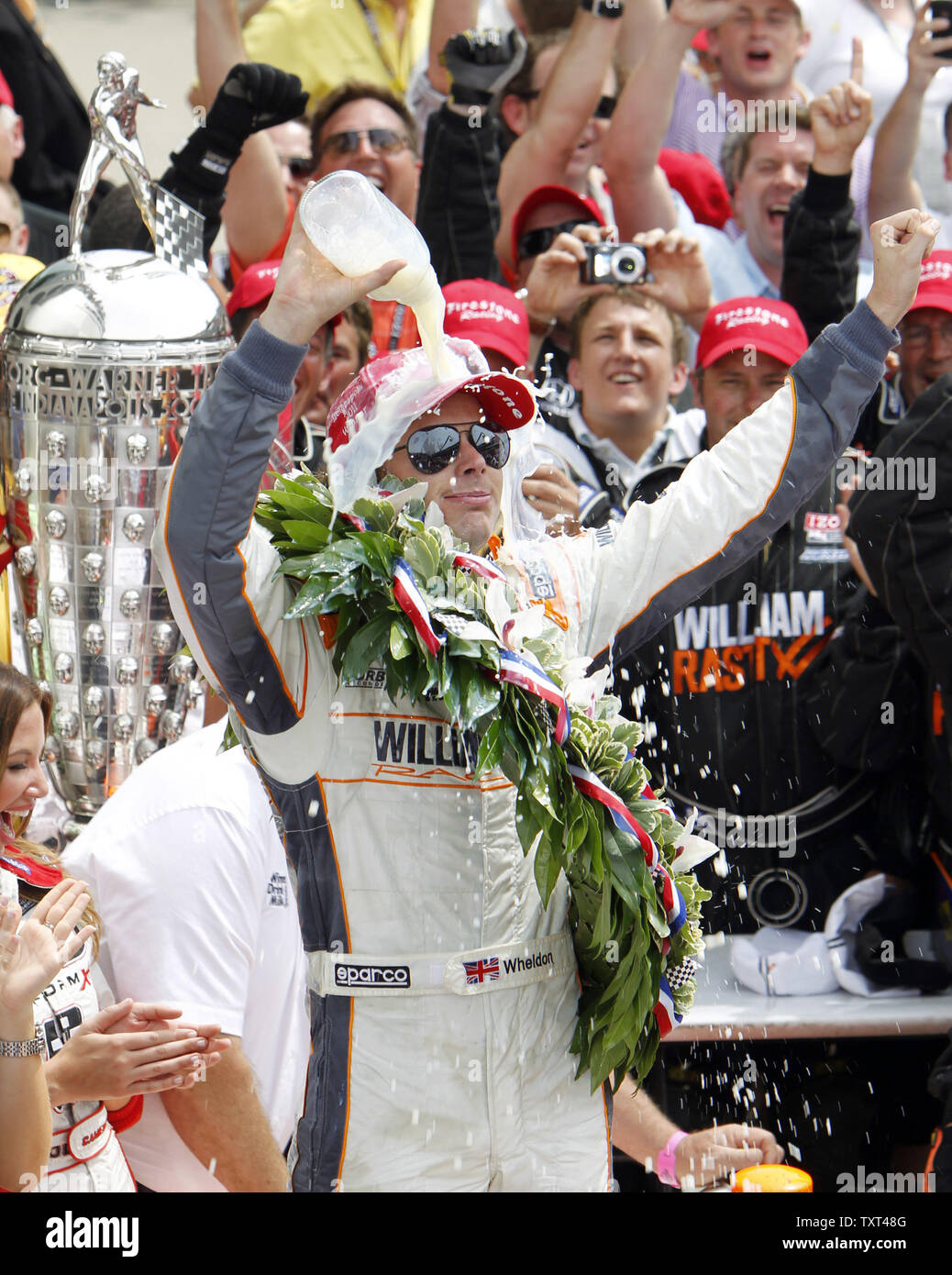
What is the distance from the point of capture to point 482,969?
263cm

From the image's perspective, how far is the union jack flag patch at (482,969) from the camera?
8.61 ft

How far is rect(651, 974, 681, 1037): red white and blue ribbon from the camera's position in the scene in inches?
110

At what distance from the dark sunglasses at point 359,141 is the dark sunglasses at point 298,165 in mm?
279

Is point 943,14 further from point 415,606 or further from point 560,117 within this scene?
point 415,606

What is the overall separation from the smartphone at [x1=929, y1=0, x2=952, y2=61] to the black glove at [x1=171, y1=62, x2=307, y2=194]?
2400 mm

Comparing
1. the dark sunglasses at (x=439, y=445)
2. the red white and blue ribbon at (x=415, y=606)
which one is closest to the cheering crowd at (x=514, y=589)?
the dark sunglasses at (x=439, y=445)

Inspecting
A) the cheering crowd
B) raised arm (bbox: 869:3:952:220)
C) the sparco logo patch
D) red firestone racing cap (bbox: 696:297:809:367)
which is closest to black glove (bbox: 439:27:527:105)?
the cheering crowd

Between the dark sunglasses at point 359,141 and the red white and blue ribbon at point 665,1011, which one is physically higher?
the dark sunglasses at point 359,141

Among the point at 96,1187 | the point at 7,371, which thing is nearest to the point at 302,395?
the point at 7,371

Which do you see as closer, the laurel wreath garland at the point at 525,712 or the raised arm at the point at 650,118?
the laurel wreath garland at the point at 525,712

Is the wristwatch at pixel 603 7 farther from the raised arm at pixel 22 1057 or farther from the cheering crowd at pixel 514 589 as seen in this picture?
the raised arm at pixel 22 1057

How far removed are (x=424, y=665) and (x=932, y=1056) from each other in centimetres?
237

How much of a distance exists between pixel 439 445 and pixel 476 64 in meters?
2.69
